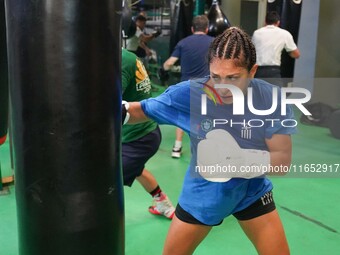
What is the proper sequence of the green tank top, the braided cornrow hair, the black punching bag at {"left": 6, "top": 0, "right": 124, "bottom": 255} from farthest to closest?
the green tank top < the braided cornrow hair < the black punching bag at {"left": 6, "top": 0, "right": 124, "bottom": 255}

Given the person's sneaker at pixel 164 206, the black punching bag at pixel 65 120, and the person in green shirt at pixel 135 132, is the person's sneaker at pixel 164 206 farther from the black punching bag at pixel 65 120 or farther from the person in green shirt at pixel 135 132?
the black punching bag at pixel 65 120

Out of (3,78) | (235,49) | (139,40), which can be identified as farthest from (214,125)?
(139,40)

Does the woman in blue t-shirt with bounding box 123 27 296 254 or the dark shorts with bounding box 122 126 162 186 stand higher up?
the woman in blue t-shirt with bounding box 123 27 296 254

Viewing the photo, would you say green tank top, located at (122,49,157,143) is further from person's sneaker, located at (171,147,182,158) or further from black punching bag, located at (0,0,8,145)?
person's sneaker, located at (171,147,182,158)

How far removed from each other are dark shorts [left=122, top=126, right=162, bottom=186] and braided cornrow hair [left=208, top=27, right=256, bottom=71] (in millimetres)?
1122

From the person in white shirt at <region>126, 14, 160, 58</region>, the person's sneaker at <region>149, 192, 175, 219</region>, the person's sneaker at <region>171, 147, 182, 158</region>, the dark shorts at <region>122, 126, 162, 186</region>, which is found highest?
the person in white shirt at <region>126, 14, 160, 58</region>

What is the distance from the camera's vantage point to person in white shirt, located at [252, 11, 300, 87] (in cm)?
551

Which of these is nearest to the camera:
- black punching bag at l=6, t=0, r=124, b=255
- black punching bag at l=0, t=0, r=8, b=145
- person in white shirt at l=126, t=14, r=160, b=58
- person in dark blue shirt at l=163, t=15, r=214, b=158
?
black punching bag at l=6, t=0, r=124, b=255

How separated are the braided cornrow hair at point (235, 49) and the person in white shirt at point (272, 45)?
3.90 metres

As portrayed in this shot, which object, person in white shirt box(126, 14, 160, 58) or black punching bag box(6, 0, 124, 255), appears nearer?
black punching bag box(6, 0, 124, 255)

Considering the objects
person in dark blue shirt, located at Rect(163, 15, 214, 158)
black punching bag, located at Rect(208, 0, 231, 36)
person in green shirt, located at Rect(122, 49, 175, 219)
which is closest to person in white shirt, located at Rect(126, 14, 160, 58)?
black punching bag, located at Rect(208, 0, 231, 36)

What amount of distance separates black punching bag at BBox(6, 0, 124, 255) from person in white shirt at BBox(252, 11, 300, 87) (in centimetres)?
473

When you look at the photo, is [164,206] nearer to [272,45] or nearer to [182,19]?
[272,45]

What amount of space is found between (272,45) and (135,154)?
342 cm
